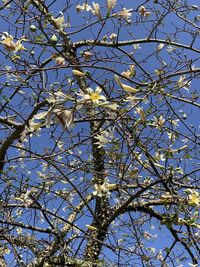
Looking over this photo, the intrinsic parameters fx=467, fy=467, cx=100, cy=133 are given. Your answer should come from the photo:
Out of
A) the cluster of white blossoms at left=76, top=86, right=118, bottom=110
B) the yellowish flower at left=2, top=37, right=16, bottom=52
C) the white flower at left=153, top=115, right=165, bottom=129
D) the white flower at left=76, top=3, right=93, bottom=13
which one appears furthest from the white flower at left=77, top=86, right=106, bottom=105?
the white flower at left=76, top=3, right=93, bottom=13

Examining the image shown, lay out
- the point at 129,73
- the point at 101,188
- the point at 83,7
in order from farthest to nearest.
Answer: the point at 83,7 → the point at 129,73 → the point at 101,188

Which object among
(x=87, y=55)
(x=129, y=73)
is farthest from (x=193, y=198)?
(x=87, y=55)

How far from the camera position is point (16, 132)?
248cm

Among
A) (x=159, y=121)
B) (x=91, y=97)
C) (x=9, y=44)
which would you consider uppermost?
(x=159, y=121)

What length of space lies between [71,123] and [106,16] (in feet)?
3.09

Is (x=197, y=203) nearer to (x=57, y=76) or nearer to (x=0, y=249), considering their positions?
(x=57, y=76)

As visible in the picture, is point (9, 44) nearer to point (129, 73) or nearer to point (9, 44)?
point (9, 44)

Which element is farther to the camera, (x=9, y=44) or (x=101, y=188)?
(x=101, y=188)

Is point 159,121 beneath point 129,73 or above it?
beneath

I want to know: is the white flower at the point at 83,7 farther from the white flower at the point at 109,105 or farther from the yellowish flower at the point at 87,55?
the white flower at the point at 109,105

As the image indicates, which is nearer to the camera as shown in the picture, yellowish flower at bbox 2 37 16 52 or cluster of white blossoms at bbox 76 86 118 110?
cluster of white blossoms at bbox 76 86 118 110

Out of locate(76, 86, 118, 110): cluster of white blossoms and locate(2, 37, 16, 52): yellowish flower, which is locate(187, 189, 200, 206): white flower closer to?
locate(76, 86, 118, 110): cluster of white blossoms

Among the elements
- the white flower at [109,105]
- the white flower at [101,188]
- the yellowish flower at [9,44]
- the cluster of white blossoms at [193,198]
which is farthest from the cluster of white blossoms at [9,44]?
the cluster of white blossoms at [193,198]

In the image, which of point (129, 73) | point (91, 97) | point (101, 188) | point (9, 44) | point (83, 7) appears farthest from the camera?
point (83, 7)
